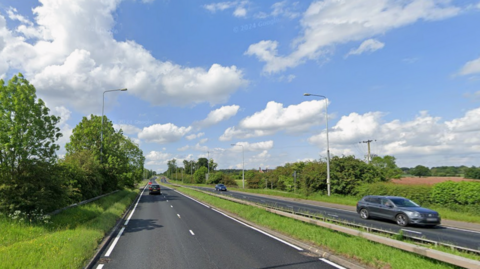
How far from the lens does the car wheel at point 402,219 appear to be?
1557 cm

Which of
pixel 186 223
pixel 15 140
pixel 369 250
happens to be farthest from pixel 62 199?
pixel 369 250

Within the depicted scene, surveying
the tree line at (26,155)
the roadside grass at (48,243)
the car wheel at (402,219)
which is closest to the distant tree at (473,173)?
the car wheel at (402,219)

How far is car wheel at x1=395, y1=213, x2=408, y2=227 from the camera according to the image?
15.6m

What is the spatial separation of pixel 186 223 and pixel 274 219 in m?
4.81

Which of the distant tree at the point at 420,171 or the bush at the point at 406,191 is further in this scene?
the distant tree at the point at 420,171

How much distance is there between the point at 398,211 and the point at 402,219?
47cm

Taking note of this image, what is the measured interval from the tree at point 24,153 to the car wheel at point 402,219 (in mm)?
17716

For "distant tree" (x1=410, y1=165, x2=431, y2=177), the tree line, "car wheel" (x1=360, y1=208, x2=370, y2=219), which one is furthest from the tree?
"distant tree" (x1=410, y1=165, x2=431, y2=177)

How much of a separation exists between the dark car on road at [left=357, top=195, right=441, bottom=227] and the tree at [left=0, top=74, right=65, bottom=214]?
17.6 metres

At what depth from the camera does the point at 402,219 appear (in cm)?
1584

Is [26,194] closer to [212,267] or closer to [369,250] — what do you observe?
[212,267]

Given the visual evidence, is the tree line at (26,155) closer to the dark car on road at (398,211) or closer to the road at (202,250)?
the road at (202,250)

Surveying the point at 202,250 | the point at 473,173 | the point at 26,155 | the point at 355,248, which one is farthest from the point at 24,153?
the point at 473,173

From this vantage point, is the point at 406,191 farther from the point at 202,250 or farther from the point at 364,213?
the point at 202,250
